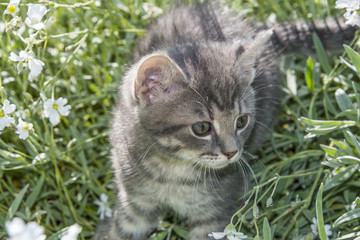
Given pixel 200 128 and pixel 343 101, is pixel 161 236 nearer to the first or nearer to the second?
pixel 200 128

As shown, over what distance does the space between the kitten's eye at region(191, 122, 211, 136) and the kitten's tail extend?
1.04m

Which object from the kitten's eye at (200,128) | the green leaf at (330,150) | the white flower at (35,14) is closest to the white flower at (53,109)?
the white flower at (35,14)

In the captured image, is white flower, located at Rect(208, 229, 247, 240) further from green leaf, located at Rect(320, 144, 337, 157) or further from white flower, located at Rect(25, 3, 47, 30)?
white flower, located at Rect(25, 3, 47, 30)

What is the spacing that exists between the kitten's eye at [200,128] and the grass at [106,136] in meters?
0.51

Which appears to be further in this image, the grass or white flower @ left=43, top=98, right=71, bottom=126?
the grass

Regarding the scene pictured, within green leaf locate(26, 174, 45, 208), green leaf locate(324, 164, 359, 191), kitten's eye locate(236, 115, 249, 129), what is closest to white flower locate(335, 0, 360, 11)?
kitten's eye locate(236, 115, 249, 129)

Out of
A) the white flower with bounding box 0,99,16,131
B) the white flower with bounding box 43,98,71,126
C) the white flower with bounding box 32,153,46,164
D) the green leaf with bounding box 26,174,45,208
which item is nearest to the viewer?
the white flower with bounding box 0,99,16,131

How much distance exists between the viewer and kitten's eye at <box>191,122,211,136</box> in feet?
7.20

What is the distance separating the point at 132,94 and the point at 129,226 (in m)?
0.86

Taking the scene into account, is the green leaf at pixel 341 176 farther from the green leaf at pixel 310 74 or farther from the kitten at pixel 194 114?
the green leaf at pixel 310 74

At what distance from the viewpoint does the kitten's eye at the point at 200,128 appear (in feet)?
7.20

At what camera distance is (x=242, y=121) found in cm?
238

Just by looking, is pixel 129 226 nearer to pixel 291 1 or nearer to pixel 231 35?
pixel 231 35

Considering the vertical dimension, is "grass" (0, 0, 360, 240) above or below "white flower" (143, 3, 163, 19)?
below
